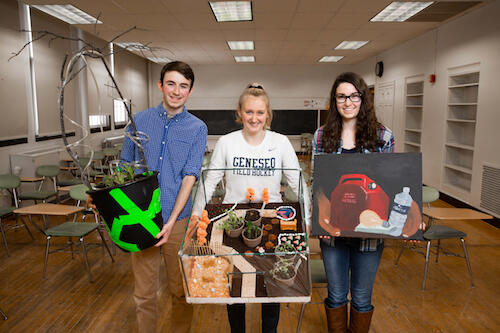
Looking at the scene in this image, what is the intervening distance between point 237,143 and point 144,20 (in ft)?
16.7

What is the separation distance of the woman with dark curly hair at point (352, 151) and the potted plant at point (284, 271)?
0.57 m

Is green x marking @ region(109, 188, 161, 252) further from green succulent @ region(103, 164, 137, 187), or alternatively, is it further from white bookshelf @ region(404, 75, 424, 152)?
white bookshelf @ region(404, 75, 424, 152)

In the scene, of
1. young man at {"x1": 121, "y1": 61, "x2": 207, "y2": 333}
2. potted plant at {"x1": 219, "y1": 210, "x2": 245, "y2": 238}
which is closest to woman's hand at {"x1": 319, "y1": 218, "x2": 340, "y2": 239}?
potted plant at {"x1": 219, "y1": 210, "x2": 245, "y2": 238}

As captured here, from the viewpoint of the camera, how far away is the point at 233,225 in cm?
129

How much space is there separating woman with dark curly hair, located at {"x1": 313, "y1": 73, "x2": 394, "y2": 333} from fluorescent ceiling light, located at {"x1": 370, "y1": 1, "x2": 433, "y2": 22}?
4109 millimetres

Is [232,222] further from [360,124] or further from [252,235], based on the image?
[360,124]

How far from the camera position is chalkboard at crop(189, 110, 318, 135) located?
1281 cm

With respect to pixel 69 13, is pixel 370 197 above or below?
below

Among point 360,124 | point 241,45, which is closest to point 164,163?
point 360,124

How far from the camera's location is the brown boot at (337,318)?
71.5 inches

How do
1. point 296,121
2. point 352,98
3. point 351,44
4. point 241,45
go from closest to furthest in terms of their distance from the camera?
point 352,98, point 351,44, point 241,45, point 296,121

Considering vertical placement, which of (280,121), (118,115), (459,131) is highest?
(118,115)

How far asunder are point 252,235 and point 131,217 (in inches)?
18.0

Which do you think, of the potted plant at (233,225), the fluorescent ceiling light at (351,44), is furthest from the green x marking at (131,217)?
the fluorescent ceiling light at (351,44)
